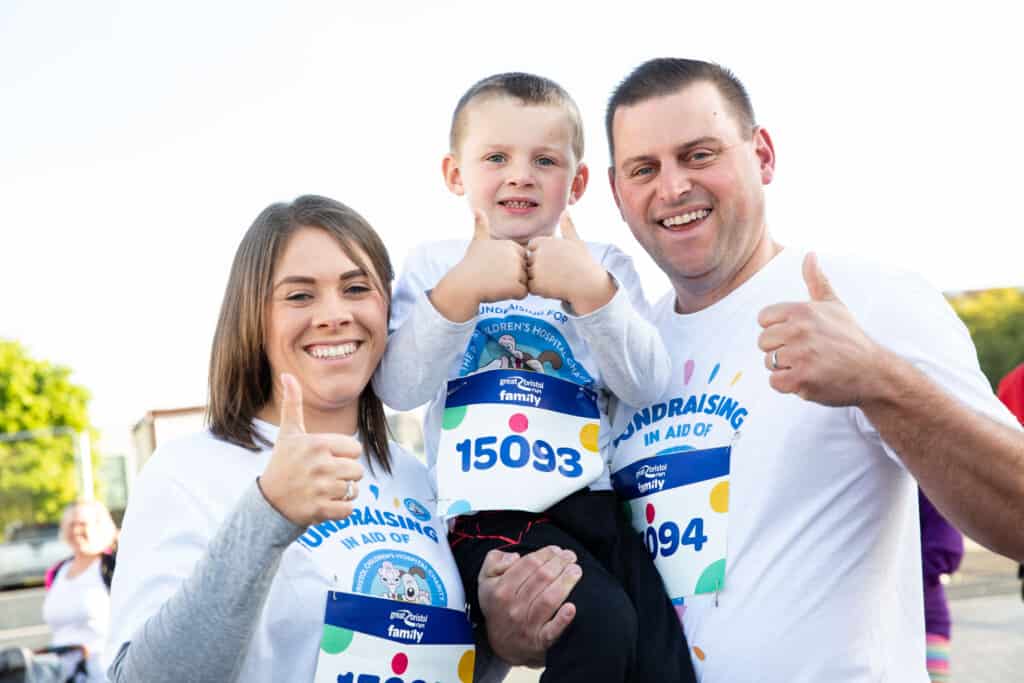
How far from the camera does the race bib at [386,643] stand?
2219 mm

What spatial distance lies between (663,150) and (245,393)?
4.10 ft

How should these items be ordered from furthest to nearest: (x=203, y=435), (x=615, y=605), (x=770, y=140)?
(x=770, y=140) < (x=203, y=435) < (x=615, y=605)

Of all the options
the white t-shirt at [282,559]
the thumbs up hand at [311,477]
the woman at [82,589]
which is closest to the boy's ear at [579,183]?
the white t-shirt at [282,559]

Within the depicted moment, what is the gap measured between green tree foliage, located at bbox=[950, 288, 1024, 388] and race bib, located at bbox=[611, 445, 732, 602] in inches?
1095

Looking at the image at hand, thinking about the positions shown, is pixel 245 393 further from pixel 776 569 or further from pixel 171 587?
pixel 776 569

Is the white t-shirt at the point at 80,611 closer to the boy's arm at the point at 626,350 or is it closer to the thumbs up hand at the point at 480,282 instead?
the thumbs up hand at the point at 480,282

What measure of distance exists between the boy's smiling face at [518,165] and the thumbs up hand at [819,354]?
3.46 feet

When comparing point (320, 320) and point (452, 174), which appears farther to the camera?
point (452, 174)

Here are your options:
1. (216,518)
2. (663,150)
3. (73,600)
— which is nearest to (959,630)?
(73,600)

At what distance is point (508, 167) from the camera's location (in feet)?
9.57

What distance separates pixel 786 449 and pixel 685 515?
0.93 feet

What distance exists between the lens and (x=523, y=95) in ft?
9.75

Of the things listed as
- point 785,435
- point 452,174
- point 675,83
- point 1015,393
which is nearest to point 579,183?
point 452,174

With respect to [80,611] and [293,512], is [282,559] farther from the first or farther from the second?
[80,611]
